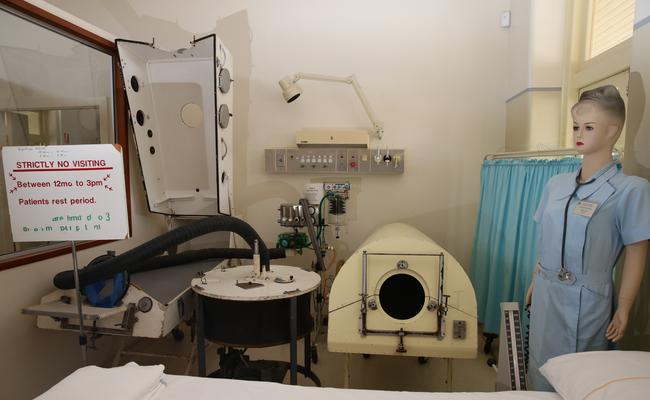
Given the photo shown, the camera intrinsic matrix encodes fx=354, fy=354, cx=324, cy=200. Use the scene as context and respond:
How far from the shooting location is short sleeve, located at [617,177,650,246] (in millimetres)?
1237

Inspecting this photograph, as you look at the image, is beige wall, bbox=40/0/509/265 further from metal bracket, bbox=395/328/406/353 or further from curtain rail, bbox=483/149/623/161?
metal bracket, bbox=395/328/406/353

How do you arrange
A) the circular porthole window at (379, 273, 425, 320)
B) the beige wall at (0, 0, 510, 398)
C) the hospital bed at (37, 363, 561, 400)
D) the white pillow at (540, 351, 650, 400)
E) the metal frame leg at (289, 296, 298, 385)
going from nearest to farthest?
1. the white pillow at (540, 351, 650, 400)
2. the hospital bed at (37, 363, 561, 400)
3. the metal frame leg at (289, 296, 298, 385)
4. the circular porthole window at (379, 273, 425, 320)
5. the beige wall at (0, 0, 510, 398)

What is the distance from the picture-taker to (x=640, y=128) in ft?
4.67

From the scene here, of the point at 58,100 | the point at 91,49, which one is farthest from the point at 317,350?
the point at 91,49

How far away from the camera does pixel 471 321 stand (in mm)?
1767

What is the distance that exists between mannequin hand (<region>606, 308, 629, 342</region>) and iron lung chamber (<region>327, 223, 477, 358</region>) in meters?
0.56

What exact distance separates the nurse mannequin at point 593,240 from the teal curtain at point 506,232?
56 cm

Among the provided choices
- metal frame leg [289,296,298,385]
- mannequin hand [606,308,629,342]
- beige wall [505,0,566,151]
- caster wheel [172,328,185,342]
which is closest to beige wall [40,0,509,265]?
beige wall [505,0,566,151]

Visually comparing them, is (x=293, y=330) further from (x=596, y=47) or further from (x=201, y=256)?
(x=596, y=47)

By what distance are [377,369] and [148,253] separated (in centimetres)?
165

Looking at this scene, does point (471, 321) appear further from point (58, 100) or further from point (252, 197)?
point (58, 100)

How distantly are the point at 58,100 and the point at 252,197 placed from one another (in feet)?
4.98

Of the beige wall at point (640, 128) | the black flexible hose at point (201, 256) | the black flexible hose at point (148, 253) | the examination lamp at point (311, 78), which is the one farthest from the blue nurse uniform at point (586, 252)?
the black flexible hose at point (201, 256)

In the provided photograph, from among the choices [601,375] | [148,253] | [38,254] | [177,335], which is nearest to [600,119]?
[601,375]
